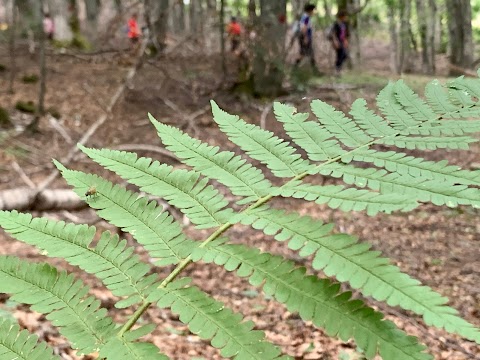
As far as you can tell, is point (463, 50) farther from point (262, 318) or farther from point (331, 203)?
point (331, 203)

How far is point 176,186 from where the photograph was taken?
4.11 ft

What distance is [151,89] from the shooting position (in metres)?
11.2

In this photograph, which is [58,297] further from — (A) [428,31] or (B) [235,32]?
(A) [428,31]

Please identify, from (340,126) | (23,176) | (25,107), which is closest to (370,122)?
(340,126)

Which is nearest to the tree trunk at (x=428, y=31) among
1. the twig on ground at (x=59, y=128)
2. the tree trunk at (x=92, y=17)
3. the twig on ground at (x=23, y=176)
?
the tree trunk at (x=92, y=17)

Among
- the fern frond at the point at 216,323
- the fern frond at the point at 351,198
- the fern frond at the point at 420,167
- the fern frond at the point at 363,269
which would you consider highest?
the fern frond at the point at 420,167

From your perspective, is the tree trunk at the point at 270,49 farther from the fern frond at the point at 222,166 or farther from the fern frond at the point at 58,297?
the fern frond at the point at 58,297

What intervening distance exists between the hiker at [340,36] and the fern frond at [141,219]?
13279 mm

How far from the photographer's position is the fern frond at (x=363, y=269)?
2.71ft

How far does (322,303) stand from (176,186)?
0.49 metres

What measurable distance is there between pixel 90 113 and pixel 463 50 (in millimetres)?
10710

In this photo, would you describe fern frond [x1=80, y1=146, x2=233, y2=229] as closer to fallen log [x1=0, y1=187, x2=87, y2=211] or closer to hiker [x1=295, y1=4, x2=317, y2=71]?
fallen log [x1=0, y1=187, x2=87, y2=211]

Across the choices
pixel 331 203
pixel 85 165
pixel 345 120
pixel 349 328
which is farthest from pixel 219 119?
pixel 85 165

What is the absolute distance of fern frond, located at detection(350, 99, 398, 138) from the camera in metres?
1.42
